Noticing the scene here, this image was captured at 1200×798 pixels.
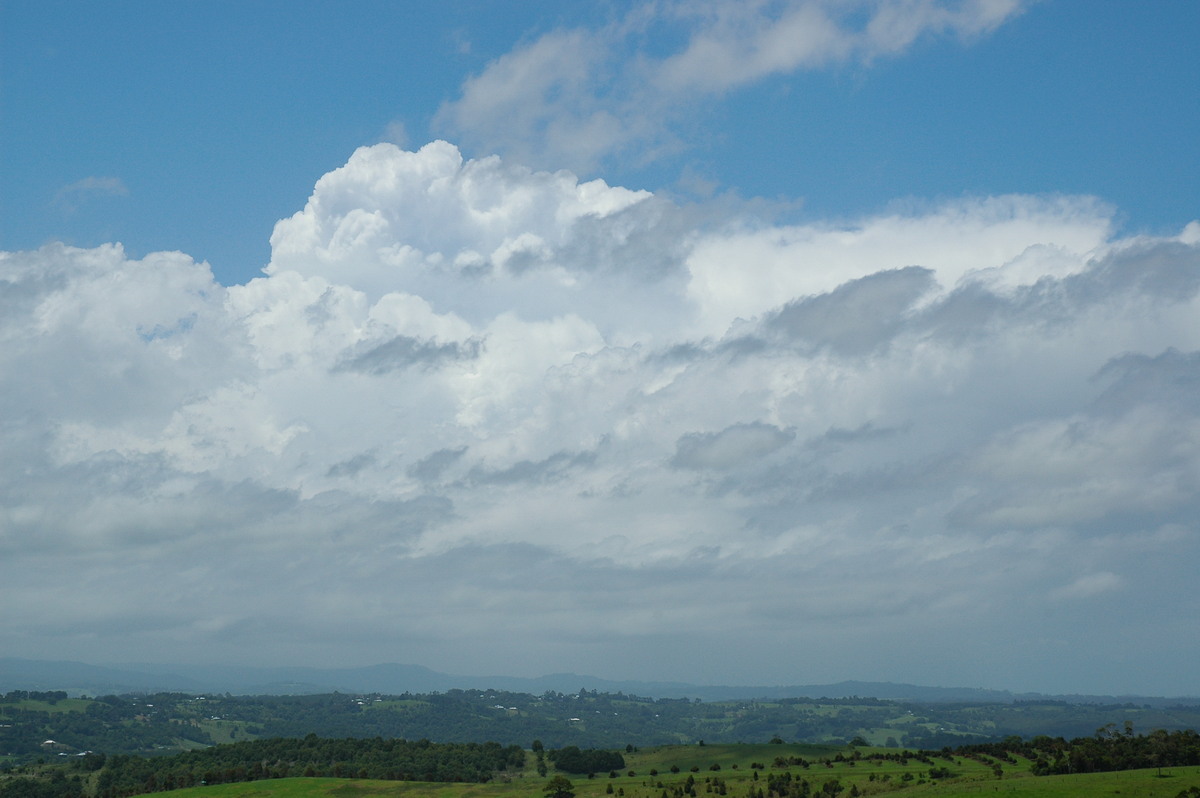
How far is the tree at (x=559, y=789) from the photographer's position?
563 ft

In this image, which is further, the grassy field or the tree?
the tree

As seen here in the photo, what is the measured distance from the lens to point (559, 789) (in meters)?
177

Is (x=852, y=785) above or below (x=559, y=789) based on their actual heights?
above

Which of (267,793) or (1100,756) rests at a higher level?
(1100,756)

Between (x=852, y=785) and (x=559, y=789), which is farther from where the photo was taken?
(x=559, y=789)

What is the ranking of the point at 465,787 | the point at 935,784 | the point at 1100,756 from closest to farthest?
the point at 935,784
the point at 1100,756
the point at 465,787

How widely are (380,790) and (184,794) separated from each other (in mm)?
39024

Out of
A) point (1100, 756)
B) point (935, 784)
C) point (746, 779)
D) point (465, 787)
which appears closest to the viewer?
point (935, 784)

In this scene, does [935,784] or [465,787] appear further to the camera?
[465,787]

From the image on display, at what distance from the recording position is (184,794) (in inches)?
7707

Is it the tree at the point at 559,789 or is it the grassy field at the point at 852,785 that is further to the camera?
the tree at the point at 559,789

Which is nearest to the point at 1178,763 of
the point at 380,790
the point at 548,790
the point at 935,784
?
the point at 935,784

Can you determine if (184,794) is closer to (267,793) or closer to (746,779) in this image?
(267,793)

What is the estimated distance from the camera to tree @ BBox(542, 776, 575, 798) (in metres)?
172
